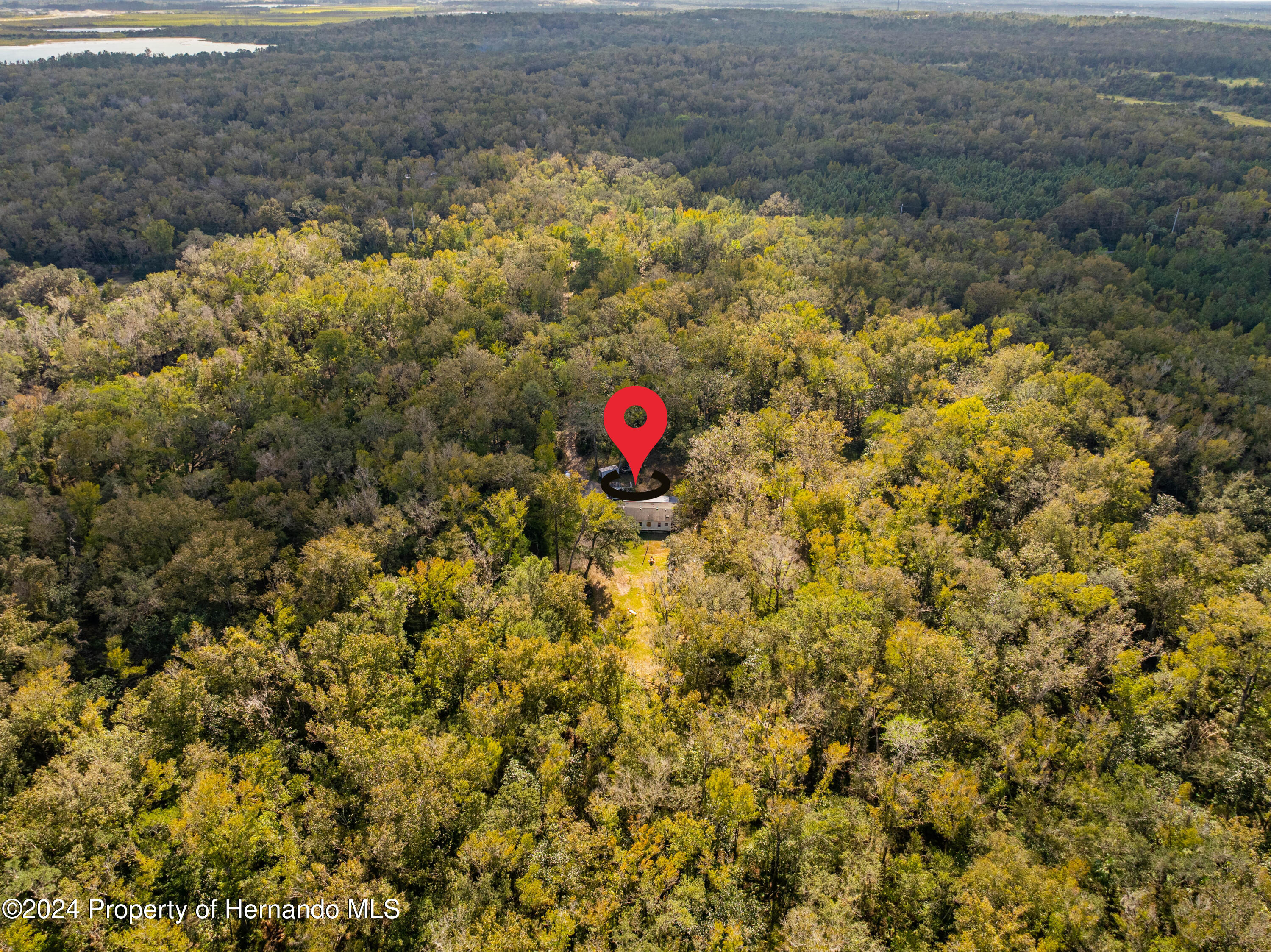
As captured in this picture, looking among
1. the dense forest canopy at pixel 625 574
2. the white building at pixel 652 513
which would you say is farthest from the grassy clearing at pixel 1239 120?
the white building at pixel 652 513

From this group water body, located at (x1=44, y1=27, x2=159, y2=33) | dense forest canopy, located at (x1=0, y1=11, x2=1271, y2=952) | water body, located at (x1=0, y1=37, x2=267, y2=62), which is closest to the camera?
dense forest canopy, located at (x1=0, y1=11, x2=1271, y2=952)

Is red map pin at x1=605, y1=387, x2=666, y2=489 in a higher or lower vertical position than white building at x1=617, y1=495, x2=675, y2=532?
higher

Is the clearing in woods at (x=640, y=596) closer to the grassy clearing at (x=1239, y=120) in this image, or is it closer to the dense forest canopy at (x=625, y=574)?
the dense forest canopy at (x=625, y=574)

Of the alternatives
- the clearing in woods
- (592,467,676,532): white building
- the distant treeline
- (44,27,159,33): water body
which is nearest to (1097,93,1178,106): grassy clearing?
the distant treeline

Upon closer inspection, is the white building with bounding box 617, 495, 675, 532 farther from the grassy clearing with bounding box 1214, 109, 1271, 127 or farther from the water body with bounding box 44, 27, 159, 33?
the water body with bounding box 44, 27, 159, 33

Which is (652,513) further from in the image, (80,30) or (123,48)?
(80,30)

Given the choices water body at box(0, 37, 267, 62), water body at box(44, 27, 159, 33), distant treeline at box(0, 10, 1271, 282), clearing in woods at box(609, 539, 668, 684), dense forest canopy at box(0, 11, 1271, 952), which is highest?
water body at box(44, 27, 159, 33)
